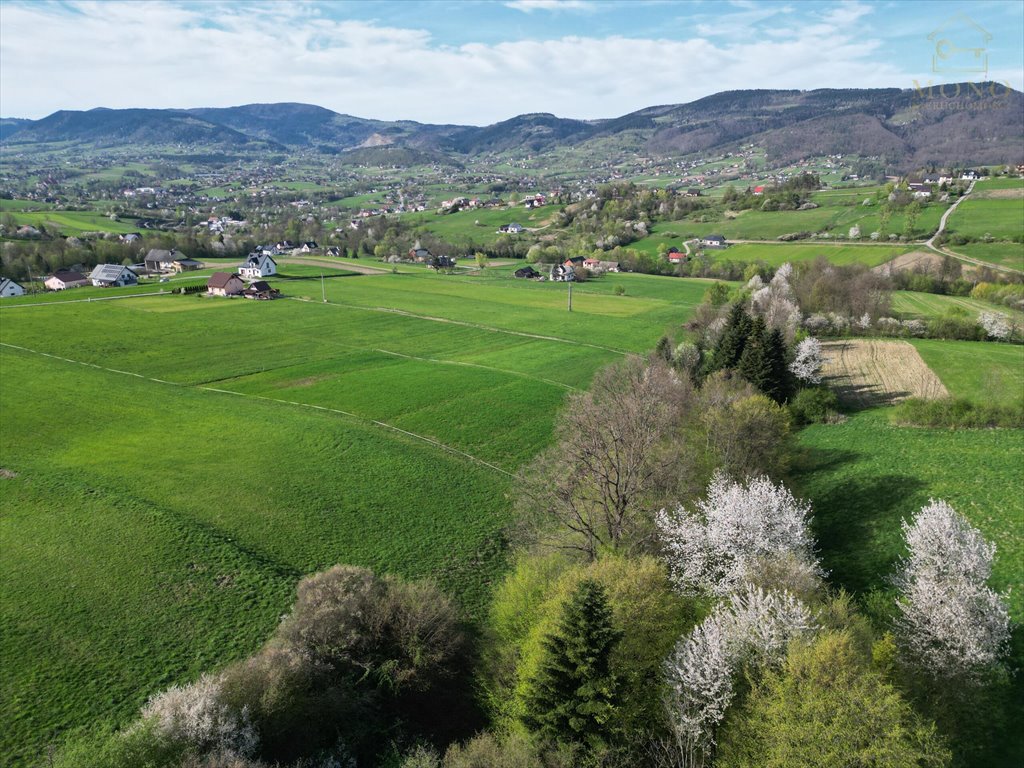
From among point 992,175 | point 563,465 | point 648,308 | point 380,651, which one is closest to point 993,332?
point 648,308

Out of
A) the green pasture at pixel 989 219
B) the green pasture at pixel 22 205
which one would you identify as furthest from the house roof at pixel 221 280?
the green pasture at pixel 989 219

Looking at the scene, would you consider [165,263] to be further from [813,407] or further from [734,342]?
[813,407]

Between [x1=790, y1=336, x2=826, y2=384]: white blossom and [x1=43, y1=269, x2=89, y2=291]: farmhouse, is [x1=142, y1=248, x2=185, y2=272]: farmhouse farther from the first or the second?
[x1=790, y1=336, x2=826, y2=384]: white blossom

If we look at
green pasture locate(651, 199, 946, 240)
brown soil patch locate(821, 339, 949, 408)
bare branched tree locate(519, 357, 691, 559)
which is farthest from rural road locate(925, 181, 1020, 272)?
bare branched tree locate(519, 357, 691, 559)

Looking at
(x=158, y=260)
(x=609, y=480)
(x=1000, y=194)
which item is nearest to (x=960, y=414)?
(x=609, y=480)

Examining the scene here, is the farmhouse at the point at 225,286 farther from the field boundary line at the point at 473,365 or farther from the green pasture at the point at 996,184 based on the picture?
the green pasture at the point at 996,184

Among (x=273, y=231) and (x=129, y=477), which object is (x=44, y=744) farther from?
(x=273, y=231)

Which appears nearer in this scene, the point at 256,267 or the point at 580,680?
the point at 580,680
